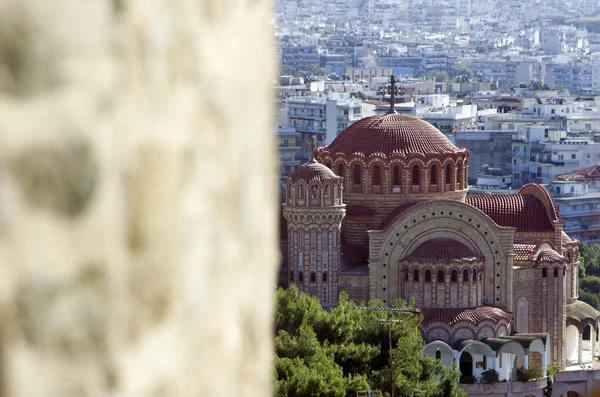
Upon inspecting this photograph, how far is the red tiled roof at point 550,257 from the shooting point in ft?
129

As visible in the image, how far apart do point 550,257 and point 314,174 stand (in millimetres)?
6048

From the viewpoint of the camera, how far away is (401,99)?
11500 centimetres

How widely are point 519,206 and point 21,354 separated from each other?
39.5 m

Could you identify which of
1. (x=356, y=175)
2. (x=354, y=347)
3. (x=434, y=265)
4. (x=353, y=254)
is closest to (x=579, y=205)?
(x=356, y=175)

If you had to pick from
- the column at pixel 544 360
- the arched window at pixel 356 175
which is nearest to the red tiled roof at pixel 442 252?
the arched window at pixel 356 175

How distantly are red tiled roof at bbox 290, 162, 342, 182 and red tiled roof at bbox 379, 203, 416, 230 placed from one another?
5.31 feet

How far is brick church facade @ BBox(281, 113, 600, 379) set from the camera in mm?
37500

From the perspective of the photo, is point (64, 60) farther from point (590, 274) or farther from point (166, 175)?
point (590, 274)

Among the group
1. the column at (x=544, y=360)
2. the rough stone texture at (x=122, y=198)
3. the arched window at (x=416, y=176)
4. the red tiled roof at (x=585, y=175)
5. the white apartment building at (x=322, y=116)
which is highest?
the rough stone texture at (x=122, y=198)

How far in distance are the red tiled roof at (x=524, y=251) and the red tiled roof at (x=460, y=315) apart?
2.20 metres

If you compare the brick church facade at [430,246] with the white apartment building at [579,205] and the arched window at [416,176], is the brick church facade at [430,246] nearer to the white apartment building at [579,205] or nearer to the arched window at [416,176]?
the arched window at [416,176]

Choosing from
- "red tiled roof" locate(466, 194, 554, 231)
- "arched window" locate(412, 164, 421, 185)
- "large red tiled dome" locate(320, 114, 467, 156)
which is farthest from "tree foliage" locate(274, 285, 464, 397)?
"red tiled roof" locate(466, 194, 554, 231)

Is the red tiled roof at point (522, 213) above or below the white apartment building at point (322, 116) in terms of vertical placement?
above

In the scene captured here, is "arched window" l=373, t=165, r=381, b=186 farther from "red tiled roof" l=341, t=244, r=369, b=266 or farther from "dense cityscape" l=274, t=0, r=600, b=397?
"red tiled roof" l=341, t=244, r=369, b=266
